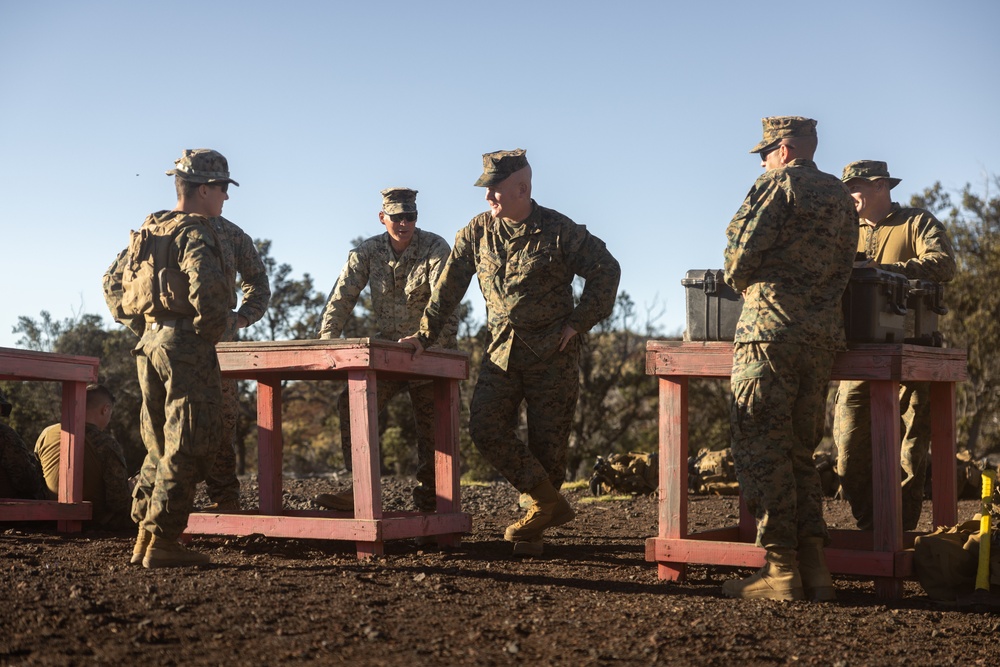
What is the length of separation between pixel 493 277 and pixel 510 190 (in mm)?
514

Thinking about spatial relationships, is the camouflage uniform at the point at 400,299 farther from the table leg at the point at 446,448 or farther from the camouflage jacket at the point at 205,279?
the camouflage jacket at the point at 205,279

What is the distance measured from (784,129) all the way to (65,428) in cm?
535

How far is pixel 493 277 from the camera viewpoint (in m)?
6.95

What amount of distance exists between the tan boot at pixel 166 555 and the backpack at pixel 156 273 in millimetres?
1152

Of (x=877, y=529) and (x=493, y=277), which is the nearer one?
(x=877, y=529)

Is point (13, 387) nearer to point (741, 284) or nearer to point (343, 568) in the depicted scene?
point (343, 568)

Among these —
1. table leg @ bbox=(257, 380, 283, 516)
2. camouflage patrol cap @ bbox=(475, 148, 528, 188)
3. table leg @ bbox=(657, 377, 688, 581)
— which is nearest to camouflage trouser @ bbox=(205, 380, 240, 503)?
table leg @ bbox=(257, 380, 283, 516)

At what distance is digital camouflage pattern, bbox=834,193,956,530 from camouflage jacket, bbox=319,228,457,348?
2687mm

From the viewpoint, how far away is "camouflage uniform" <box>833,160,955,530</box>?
7.41m

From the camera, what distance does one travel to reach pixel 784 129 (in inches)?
230

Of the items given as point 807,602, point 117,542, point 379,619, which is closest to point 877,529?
point 807,602

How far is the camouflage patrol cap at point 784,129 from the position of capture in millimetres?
5809

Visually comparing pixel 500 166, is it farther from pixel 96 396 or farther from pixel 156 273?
pixel 96 396

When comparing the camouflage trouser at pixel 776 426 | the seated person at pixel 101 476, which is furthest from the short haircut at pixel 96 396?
the camouflage trouser at pixel 776 426
